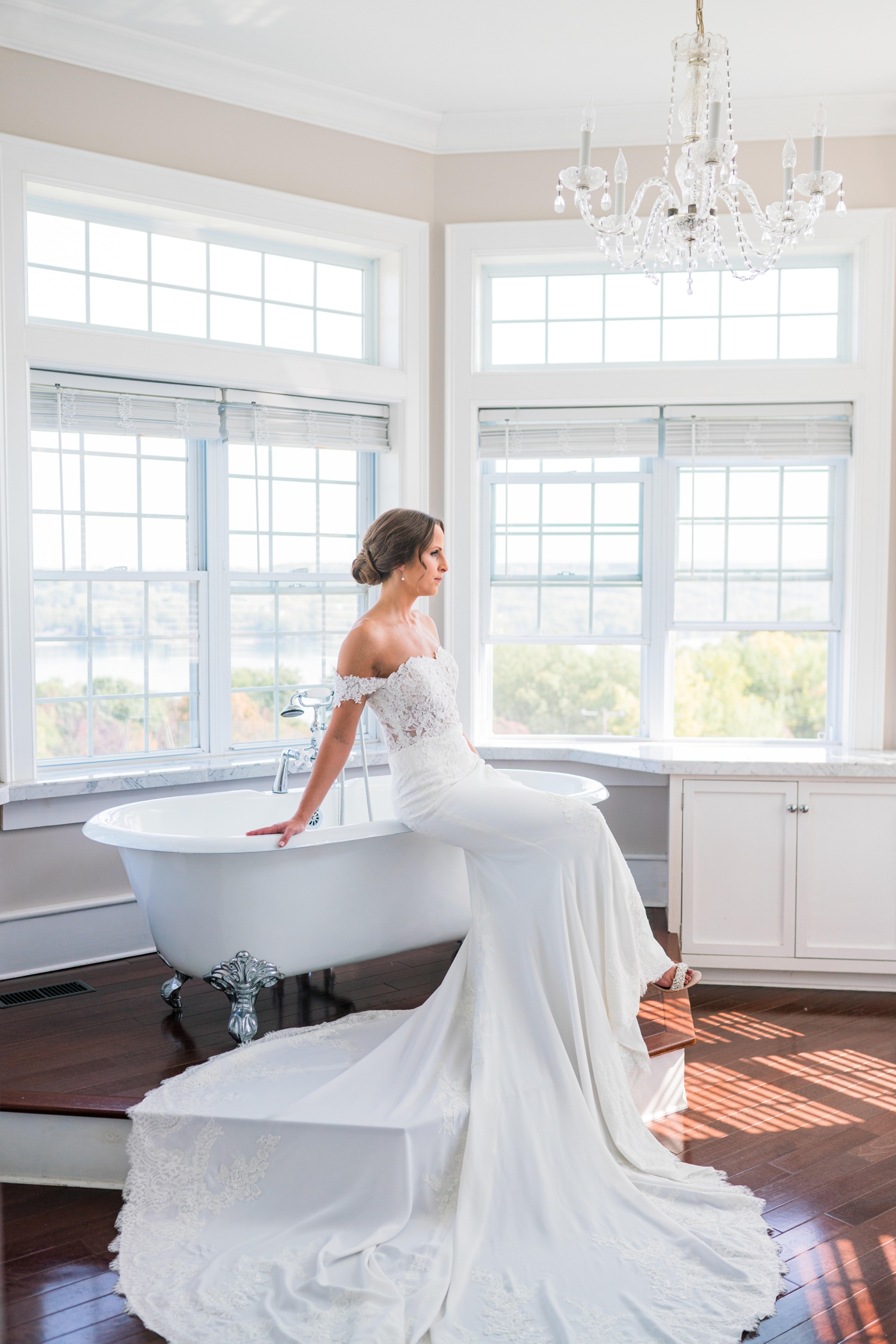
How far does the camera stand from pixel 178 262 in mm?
3975

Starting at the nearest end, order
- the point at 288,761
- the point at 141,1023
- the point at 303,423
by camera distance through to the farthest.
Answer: the point at 141,1023 < the point at 288,761 < the point at 303,423

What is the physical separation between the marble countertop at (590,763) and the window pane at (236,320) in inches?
63.7

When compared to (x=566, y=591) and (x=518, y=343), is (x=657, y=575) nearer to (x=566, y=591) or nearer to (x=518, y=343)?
(x=566, y=591)

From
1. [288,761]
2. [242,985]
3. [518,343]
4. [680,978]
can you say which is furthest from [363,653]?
[518,343]

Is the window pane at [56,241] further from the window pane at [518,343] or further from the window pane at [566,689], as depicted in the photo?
the window pane at [566,689]

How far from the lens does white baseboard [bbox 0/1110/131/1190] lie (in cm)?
249

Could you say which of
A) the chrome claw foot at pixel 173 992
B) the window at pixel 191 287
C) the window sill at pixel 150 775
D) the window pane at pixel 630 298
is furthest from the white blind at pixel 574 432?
the chrome claw foot at pixel 173 992

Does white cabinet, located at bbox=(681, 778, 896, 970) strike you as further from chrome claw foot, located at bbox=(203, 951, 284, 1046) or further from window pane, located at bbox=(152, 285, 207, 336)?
window pane, located at bbox=(152, 285, 207, 336)

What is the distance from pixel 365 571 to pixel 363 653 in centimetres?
31

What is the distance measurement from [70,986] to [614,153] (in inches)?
147

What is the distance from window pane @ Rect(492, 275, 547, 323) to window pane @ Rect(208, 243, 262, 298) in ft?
3.29

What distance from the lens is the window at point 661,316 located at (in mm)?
4348

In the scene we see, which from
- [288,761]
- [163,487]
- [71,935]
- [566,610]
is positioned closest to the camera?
[288,761]

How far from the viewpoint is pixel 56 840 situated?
3.66 metres
